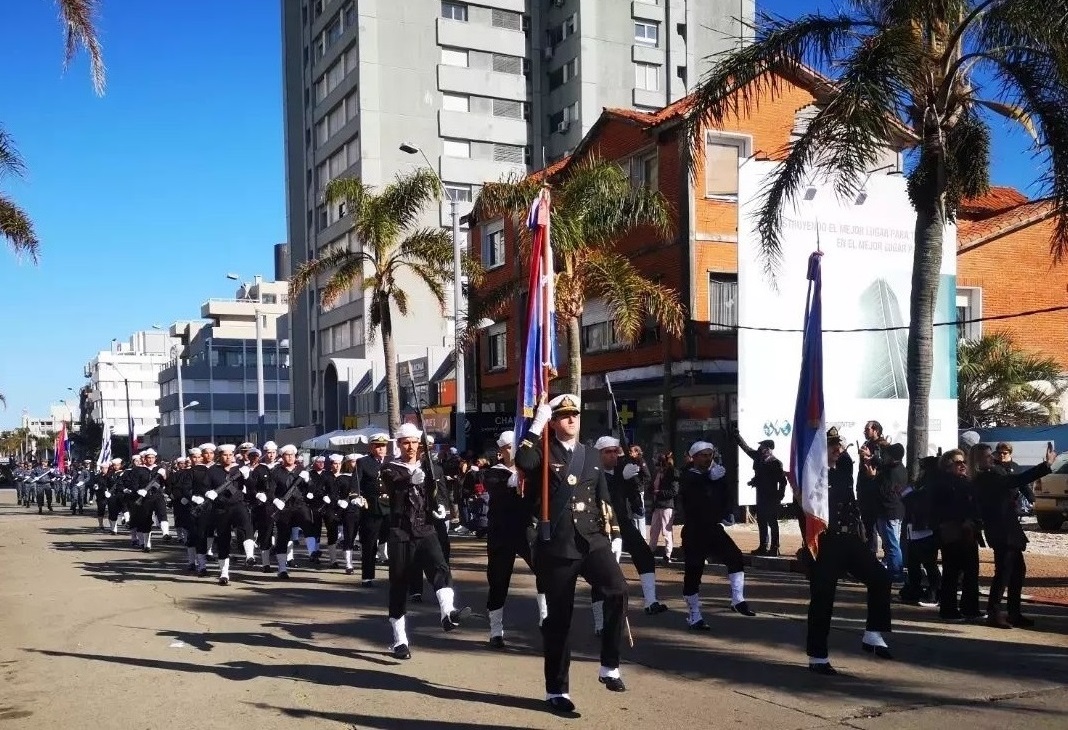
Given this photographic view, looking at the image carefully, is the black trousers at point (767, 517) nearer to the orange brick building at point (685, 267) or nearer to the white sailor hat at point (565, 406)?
the orange brick building at point (685, 267)

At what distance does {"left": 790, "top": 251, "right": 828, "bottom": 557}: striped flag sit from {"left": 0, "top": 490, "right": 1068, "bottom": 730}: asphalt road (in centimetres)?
120

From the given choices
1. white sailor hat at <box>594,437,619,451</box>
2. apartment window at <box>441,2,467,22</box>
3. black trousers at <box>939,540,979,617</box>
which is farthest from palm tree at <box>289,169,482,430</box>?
apartment window at <box>441,2,467,22</box>

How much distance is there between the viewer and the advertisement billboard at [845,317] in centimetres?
2230

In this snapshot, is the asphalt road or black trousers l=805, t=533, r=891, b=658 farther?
black trousers l=805, t=533, r=891, b=658

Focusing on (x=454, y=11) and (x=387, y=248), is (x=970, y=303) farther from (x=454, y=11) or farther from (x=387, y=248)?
(x=454, y=11)

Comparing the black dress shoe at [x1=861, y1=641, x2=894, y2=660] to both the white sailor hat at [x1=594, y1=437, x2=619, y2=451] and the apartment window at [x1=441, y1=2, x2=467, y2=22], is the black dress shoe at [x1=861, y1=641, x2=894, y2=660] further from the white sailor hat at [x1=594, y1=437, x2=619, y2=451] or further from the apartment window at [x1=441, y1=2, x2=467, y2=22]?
the apartment window at [x1=441, y1=2, x2=467, y2=22]

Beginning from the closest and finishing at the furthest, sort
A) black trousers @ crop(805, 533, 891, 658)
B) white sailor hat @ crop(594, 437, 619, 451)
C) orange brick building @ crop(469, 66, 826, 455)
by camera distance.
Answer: black trousers @ crop(805, 533, 891, 658) → white sailor hat @ crop(594, 437, 619, 451) → orange brick building @ crop(469, 66, 826, 455)

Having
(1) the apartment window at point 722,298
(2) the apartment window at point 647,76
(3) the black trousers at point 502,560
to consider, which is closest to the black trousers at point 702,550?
(3) the black trousers at point 502,560

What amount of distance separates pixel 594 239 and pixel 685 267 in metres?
5.44

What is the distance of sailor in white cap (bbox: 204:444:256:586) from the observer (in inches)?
596

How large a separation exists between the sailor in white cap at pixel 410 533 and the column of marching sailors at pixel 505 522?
11mm

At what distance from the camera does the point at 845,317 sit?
24.1 metres

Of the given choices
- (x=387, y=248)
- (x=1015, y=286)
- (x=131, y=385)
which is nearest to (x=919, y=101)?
(x=387, y=248)

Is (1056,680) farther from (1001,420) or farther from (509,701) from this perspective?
(1001,420)
